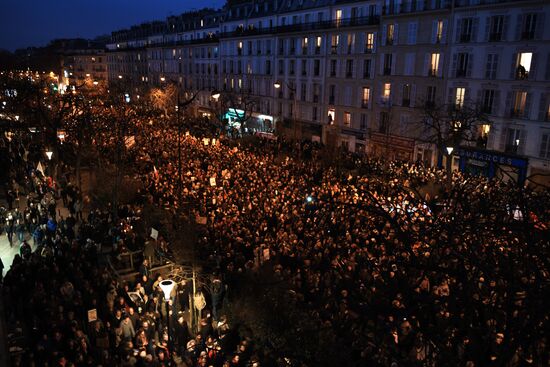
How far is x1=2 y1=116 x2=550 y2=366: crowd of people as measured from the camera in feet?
20.1

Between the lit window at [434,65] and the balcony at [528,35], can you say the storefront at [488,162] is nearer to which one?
the lit window at [434,65]

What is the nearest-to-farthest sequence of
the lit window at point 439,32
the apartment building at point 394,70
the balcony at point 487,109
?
the apartment building at point 394,70, the balcony at point 487,109, the lit window at point 439,32

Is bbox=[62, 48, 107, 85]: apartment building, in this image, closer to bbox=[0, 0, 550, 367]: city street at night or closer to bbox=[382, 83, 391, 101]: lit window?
bbox=[0, 0, 550, 367]: city street at night

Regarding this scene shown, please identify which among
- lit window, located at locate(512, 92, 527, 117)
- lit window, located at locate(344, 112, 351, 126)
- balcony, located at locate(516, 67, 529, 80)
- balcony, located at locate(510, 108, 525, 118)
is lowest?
lit window, located at locate(344, 112, 351, 126)

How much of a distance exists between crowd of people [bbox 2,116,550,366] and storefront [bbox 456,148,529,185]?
38.3 feet

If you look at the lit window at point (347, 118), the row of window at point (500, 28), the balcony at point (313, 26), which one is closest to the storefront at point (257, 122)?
the balcony at point (313, 26)

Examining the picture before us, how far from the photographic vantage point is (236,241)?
15383 millimetres

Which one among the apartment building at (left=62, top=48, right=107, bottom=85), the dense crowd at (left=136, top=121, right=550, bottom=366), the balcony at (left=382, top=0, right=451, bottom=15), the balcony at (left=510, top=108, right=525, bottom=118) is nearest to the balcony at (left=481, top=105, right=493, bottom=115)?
the balcony at (left=510, top=108, right=525, bottom=118)

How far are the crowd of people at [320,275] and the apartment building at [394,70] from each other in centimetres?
817

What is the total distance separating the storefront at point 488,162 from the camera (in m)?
28.8

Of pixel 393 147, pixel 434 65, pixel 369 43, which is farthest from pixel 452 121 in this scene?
pixel 369 43

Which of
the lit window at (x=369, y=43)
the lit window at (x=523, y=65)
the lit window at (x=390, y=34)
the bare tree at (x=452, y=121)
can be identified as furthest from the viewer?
the lit window at (x=369, y=43)

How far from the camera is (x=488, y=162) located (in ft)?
95.4

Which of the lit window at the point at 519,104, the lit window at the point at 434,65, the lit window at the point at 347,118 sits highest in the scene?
the lit window at the point at 434,65
